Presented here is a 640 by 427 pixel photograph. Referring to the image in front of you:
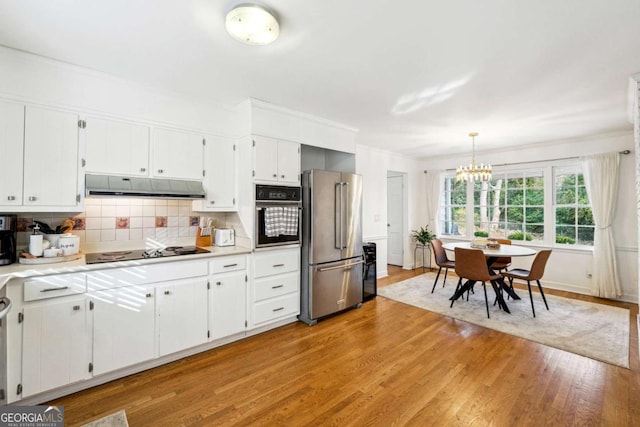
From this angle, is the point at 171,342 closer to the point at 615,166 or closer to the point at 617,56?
the point at 617,56

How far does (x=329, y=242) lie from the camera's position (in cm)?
354

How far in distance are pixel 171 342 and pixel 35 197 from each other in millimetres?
1556

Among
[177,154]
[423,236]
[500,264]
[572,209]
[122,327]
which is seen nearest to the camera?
[122,327]

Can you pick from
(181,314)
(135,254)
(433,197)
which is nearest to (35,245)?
(135,254)

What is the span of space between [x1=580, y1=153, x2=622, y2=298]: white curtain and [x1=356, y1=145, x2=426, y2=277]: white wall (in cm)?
292

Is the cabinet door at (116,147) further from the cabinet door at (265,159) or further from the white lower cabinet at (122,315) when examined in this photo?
the cabinet door at (265,159)

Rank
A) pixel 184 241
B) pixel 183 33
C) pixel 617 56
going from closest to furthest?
pixel 183 33 → pixel 617 56 → pixel 184 241

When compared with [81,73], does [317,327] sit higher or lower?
lower

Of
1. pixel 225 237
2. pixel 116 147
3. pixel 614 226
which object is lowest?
Result: pixel 225 237

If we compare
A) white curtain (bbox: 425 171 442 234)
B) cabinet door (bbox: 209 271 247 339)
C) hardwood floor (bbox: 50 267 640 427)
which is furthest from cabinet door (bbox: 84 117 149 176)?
white curtain (bbox: 425 171 442 234)

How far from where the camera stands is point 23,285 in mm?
1933

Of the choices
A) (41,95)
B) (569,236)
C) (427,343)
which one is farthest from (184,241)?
(569,236)

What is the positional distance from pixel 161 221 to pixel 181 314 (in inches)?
41.6

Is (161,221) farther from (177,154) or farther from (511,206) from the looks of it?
(511,206)
